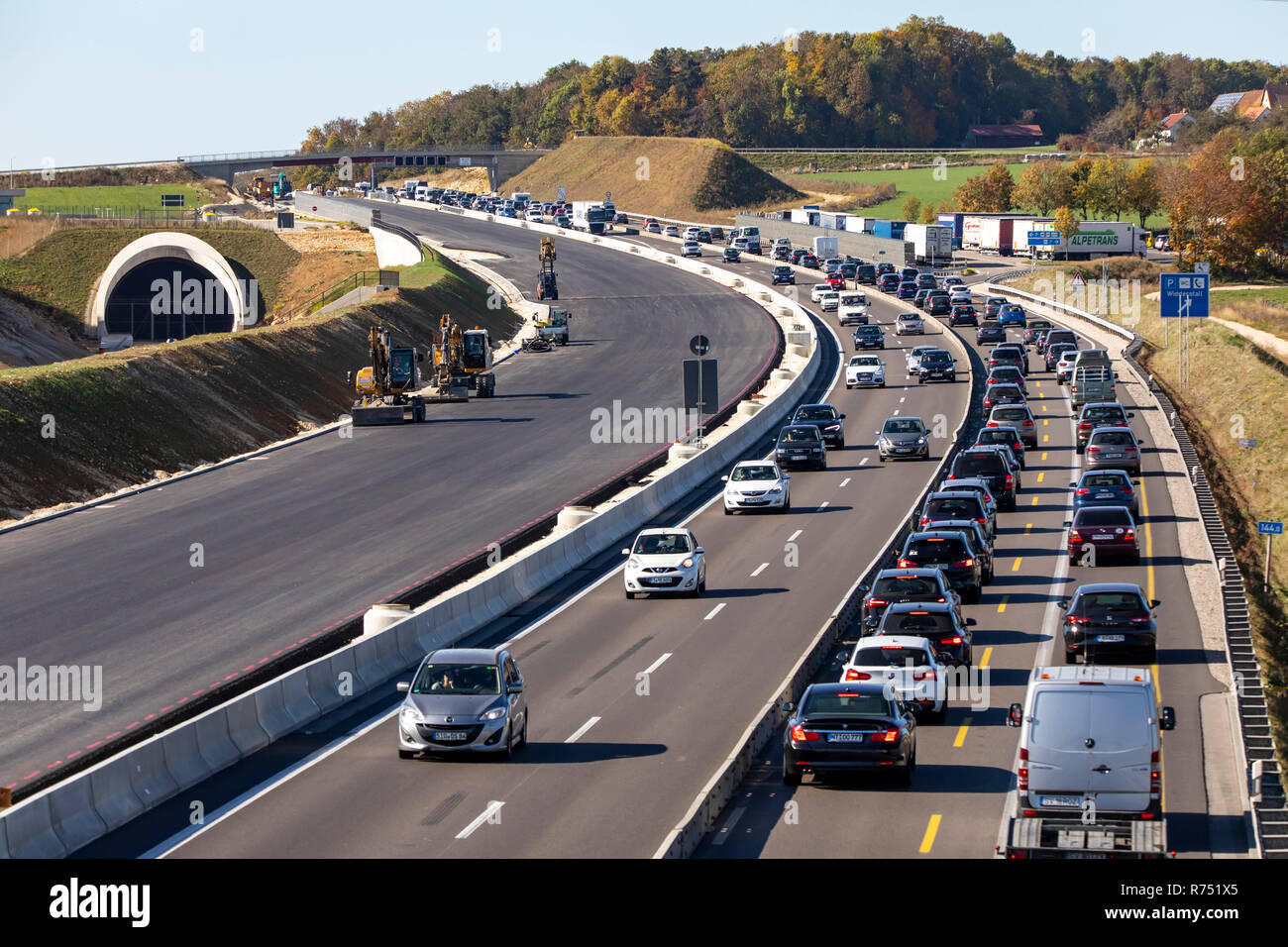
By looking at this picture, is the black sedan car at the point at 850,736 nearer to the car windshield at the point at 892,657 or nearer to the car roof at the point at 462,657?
the car windshield at the point at 892,657

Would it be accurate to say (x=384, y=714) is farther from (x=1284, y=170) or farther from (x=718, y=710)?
(x=1284, y=170)

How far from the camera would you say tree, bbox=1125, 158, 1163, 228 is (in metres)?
164

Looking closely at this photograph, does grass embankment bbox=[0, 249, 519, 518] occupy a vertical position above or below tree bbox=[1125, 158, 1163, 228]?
below

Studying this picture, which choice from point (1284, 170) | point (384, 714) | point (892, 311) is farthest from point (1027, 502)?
point (1284, 170)

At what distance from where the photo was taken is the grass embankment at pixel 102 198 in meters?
143

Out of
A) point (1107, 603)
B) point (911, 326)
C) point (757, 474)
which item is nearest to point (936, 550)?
point (1107, 603)

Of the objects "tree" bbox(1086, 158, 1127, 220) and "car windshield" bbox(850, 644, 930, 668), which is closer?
"car windshield" bbox(850, 644, 930, 668)

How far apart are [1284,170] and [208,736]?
13786 centimetres

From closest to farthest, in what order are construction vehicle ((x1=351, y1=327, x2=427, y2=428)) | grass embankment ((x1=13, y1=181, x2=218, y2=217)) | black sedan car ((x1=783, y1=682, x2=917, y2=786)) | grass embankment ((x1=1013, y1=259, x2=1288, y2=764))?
black sedan car ((x1=783, y1=682, x2=917, y2=786))
grass embankment ((x1=1013, y1=259, x2=1288, y2=764))
construction vehicle ((x1=351, y1=327, x2=427, y2=428))
grass embankment ((x1=13, y1=181, x2=218, y2=217))

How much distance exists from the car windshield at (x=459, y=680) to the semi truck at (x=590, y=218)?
130 m

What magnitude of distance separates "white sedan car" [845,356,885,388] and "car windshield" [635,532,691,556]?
3655cm

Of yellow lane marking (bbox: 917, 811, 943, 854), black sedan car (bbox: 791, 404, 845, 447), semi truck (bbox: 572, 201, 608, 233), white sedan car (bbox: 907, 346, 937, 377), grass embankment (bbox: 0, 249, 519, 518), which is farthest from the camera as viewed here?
semi truck (bbox: 572, 201, 608, 233)

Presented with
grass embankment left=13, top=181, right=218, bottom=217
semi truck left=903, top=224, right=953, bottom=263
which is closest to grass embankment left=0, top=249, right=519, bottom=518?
semi truck left=903, top=224, right=953, bottom=263

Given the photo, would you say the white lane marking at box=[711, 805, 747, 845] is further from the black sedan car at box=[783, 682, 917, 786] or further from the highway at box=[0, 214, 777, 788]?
the highway at box=[0, 214, 777, 788]
